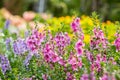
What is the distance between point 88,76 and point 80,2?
15111mm

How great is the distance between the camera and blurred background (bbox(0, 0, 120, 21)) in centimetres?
1546

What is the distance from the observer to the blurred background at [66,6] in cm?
1546

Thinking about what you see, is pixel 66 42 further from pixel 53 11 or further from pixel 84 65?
pixel 53 11

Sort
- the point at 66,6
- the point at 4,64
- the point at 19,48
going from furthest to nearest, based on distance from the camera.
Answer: the point at 66,6, the point at 19,48, the point at 4,64

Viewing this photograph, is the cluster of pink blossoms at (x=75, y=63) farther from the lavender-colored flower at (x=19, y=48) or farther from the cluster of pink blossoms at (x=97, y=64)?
the lavender-colored flower at (x=19, y=48)

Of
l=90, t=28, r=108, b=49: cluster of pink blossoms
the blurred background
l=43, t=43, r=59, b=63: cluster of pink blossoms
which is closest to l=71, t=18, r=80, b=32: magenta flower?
l=90, t=28, r=108, b=49: cluster of pink blossoms

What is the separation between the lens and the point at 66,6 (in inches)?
768

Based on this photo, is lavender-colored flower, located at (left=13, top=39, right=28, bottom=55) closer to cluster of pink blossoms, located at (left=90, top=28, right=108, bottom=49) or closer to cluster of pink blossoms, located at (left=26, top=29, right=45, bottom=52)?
cluster of pink blossoms, located at (left=26, top=29, right=45, bottom=52)

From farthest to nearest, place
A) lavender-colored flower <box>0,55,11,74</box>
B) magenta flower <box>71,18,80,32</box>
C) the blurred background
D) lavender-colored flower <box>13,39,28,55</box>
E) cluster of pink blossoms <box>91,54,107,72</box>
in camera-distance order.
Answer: the blurred background
lavender-colored flower <box>13,39,28,55</box>
magenta flower <box>71,18,80,32</box>
lavender-colored flower <box>0,55,11,74</box>
cluster of pink blossoms <box>91,54,107,72</box>

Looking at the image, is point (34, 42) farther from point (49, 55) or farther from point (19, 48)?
point (19, 48)

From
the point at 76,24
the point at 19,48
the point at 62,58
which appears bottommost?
the point at 62,58

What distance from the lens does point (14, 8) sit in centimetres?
1592

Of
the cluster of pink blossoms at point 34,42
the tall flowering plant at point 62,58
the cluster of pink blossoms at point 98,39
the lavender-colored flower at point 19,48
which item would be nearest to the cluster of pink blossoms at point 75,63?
the tall flowering plant at point 62,58

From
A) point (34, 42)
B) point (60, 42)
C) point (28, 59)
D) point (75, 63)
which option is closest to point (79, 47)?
point (75, 63)
